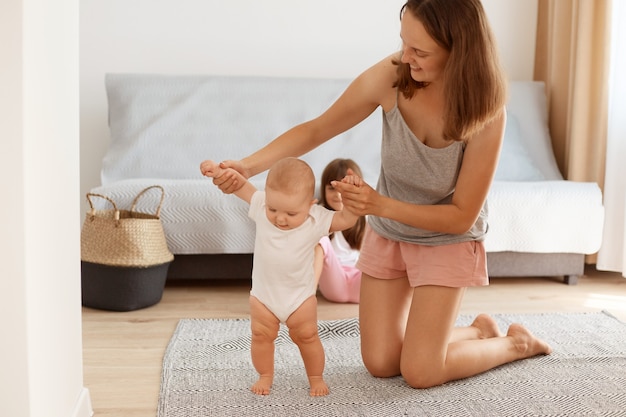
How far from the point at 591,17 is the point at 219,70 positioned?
189 cm

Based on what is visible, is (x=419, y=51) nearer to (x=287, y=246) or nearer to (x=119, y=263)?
(x=287, y=246)

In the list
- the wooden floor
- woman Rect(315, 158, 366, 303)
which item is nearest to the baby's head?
the wooden floor

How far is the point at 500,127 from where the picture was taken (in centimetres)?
195

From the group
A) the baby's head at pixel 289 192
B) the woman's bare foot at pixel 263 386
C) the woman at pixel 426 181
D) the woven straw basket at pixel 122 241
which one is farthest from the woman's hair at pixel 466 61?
the woven straw basket at pixel 122 241

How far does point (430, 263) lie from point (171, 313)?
1156 millimetres

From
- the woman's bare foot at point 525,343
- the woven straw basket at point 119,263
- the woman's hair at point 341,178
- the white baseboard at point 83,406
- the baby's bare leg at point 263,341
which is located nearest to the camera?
the white baseboard at point 83,406

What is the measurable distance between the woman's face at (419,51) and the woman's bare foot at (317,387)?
78cm

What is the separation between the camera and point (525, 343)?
2262mm

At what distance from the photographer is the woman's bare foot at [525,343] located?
2.26 metres

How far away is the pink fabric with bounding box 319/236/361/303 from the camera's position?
9.72 ft

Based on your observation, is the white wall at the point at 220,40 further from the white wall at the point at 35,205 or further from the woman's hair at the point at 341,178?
the white wall at the point at 35,205

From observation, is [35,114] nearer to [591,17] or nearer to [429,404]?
[429,404]

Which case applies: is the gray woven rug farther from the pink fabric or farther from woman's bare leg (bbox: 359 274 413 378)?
the pink fabric

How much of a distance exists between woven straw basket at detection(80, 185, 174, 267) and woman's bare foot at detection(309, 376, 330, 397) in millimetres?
1100
